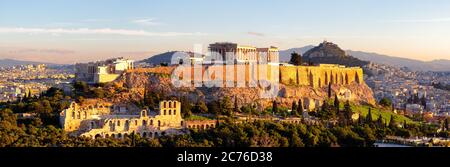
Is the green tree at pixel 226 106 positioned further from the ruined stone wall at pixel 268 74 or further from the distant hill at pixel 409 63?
the distant hill at pixel 409 63

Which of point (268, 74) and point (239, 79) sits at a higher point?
point (268, 74)

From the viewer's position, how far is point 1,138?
1944cm

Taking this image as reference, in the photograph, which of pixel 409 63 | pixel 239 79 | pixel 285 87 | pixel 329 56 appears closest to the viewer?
pixel 239 79

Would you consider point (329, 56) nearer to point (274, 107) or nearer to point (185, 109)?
point (274, 107)

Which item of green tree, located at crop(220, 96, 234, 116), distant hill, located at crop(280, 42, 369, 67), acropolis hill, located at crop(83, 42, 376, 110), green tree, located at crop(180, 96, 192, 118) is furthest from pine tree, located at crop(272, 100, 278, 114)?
distant hill, located at crop(280, 42, 369, 67)

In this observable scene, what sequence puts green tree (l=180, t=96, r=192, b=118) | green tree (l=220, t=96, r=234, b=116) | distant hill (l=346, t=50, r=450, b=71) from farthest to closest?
distant hill (l=346, t=50, r=450, b=71) → green tree (l=220, t=96, r=234, b=116) → green tree (l=180, t=96, r=192, b=118)

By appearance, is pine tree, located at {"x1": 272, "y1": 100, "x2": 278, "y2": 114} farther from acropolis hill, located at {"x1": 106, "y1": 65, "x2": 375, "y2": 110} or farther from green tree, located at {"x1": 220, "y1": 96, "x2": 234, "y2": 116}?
green tree, located at {"x1": 220, "y1": 96, "x2": 234, "y2": 116}

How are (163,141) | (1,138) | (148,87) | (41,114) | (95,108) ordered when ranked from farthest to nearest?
(148,87) → (95,108) → (41,114) → (163,141) → (1,138)

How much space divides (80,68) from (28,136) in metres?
11.8

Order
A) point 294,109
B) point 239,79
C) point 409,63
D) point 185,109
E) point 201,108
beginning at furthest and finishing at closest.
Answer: point 409,63
point 239,79
point 294,109
point 201,108
point 185,109

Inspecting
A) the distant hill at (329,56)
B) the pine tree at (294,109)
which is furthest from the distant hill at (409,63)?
the pine tree at (294,109)

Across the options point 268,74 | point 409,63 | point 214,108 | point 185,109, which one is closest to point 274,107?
point 268,74
